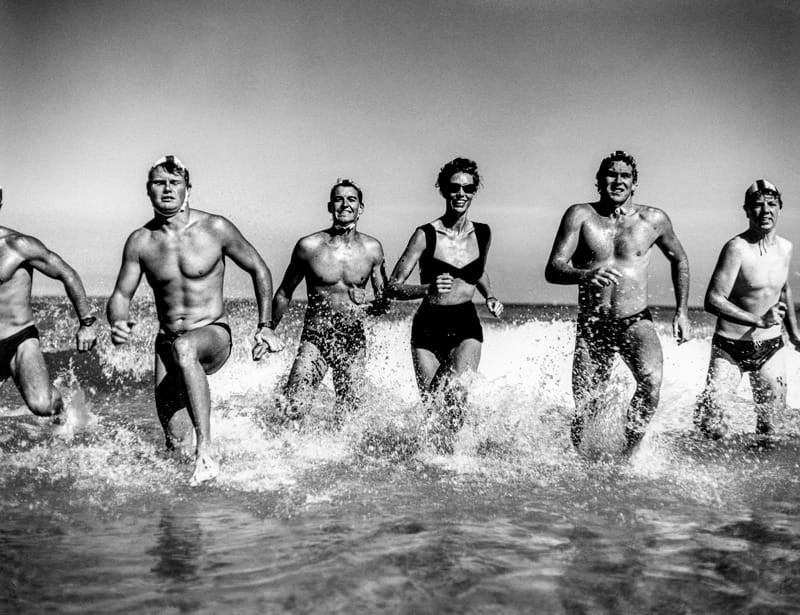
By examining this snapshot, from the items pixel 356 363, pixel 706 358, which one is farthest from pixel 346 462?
pixel 706 358

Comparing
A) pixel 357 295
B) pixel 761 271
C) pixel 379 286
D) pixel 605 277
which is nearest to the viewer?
pixel 605 277

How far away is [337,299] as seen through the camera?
7.07 metres

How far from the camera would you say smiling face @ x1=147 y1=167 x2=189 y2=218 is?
19.1 ft

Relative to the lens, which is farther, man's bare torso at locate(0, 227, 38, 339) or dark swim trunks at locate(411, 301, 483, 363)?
dark swim trunks at locate(411, 301, 483, 363)

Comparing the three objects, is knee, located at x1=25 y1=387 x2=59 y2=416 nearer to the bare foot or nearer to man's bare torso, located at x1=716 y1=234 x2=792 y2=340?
the bare foot

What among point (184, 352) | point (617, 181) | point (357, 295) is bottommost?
point (184, 352)

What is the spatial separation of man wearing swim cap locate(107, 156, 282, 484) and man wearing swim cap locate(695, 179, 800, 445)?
3.71 m

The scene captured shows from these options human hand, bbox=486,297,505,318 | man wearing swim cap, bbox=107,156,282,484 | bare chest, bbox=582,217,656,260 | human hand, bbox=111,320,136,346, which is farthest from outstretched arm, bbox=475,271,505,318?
human hand, bbox=111,320,136,346

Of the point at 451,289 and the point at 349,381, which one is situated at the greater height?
the point at 451,289

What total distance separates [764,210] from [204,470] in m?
4.77

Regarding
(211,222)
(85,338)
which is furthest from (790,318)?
(85,338)

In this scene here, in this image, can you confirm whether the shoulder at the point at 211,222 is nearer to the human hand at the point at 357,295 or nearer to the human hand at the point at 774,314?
the human hand at the point at 357,295

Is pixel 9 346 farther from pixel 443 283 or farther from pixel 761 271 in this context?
pixel 761 271

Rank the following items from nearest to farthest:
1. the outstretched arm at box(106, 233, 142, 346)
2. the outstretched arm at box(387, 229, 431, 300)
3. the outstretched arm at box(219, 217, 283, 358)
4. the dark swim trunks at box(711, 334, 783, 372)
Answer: the outstretched arm at box(106, 233, 142, 346) → the outstretched arm at box(219, 217, 283, 358) → the outstretched arm at box(387, 229, 431, 300) → the dark swim trunks at box(711, 334, 783, 372)
